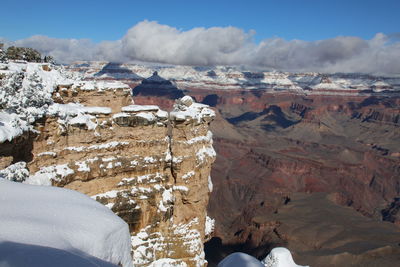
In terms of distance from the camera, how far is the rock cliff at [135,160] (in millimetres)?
16094

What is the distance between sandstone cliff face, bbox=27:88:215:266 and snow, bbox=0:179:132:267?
7664mm

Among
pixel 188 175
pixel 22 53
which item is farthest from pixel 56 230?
pixel 22 53

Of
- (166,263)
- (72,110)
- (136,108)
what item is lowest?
(166,263)

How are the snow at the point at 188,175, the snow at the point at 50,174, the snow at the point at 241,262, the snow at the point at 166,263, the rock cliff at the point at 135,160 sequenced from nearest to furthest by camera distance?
1. the snow at the point at 241,262
2. the snow at the point at 50,174
3. the rock cliff at the point at 135,160
4. the snow at the point at 166,263
5. the snow at the point at 188,175

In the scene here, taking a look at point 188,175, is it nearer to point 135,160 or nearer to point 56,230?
point 135,160

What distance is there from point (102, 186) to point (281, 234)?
194 feet

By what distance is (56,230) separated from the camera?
21.3 ft

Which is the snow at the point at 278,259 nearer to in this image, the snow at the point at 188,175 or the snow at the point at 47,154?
the snow at the point at 188,175

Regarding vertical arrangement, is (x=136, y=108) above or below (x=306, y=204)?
→ above

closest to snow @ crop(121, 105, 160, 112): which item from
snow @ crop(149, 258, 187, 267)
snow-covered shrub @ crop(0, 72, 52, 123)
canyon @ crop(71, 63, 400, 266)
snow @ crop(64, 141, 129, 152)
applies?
snow @ crop(64, 141, 129, 152)

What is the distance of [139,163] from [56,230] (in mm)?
12264

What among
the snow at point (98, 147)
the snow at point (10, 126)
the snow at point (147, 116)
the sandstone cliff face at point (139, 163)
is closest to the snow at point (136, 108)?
the sandstone cliff face at point (139, 163)

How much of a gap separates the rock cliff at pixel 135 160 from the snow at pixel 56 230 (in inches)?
272

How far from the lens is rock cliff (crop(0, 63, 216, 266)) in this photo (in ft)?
52.8
